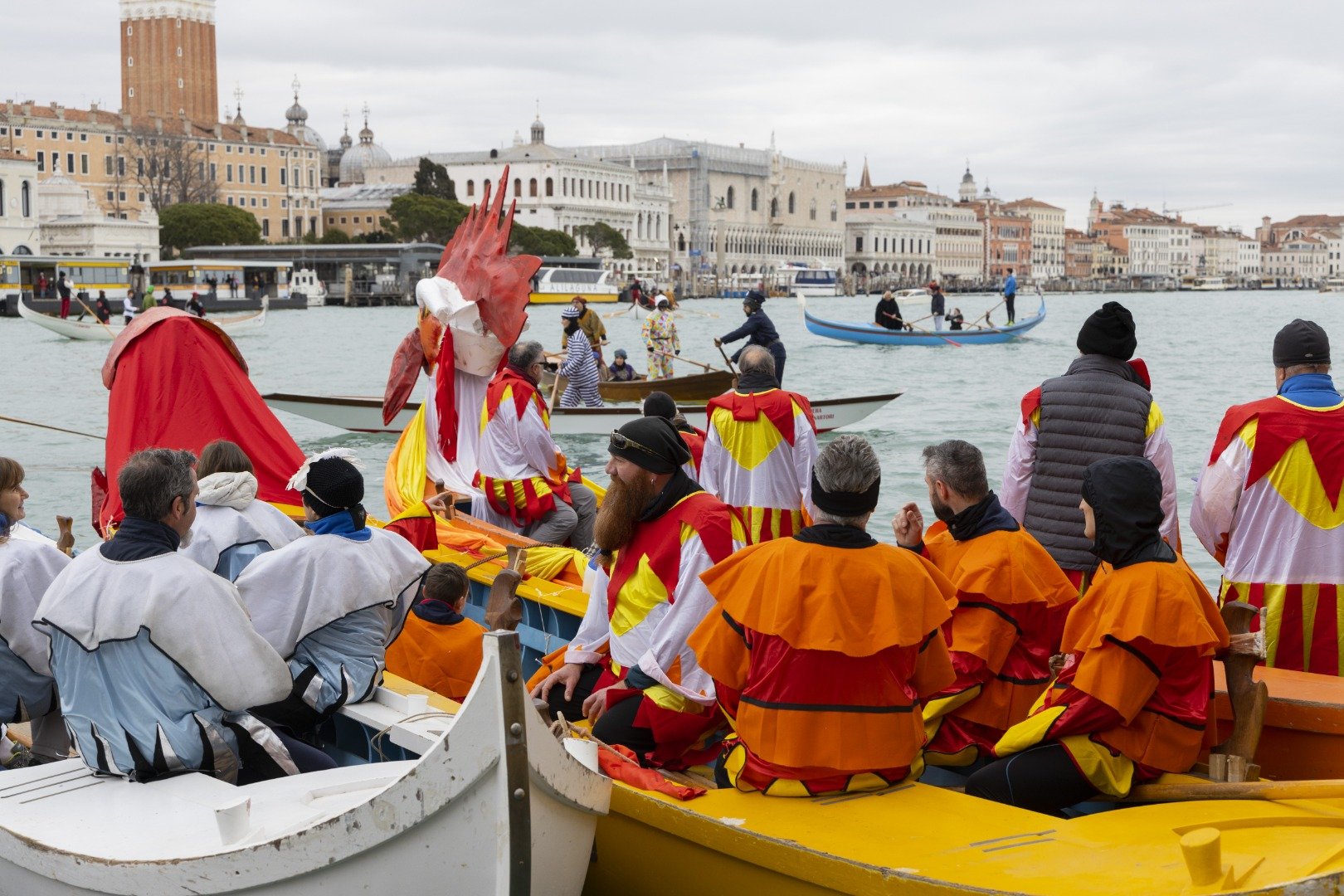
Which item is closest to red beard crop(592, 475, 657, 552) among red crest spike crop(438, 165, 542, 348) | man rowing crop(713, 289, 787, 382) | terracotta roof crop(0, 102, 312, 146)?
red crest spike crop(438, 165, 542, 348)

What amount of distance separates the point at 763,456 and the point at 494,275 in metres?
1.68

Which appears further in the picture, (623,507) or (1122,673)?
(623,507)

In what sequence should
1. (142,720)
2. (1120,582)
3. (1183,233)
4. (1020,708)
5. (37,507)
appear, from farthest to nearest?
(1183,233) < (37,507) < (1020,708) < (142,720) < (1120,582)

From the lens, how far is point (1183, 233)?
546 feet

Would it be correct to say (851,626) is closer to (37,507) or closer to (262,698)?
(262,698)

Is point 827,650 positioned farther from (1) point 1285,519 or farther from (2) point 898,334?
(2) point 898,334

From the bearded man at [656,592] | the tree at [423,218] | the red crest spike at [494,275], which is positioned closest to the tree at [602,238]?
the tree at [423,218]

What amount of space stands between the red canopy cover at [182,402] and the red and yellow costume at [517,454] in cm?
87

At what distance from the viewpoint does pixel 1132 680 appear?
3.12 m

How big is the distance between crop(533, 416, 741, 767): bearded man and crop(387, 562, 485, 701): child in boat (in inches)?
34.0

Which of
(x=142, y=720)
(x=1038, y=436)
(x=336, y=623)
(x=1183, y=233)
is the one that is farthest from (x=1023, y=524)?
(x=1183, y=233)

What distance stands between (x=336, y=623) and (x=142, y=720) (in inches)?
21.4

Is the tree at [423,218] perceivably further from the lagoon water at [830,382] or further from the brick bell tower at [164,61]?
the brick bell tower at [164,61]

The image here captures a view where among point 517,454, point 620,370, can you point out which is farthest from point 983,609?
point 620,370
